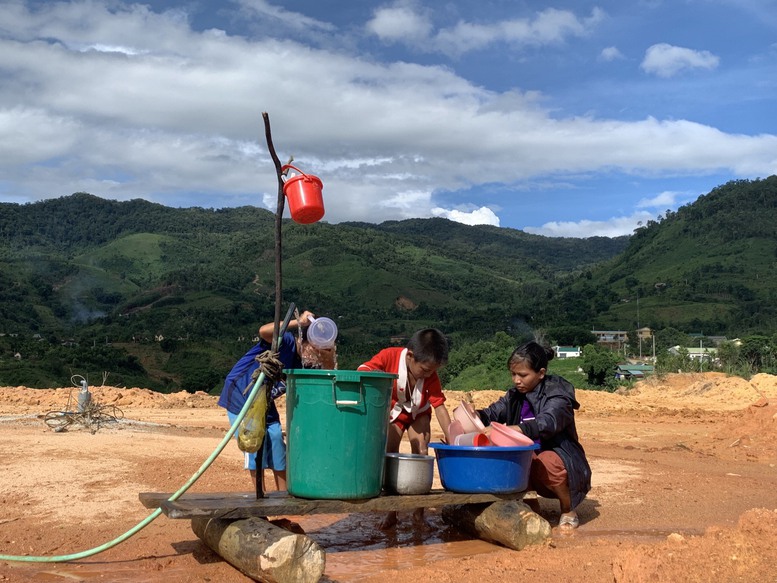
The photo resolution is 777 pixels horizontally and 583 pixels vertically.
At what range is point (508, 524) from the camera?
4578 millimetres

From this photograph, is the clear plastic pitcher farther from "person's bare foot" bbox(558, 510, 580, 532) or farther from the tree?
the tree

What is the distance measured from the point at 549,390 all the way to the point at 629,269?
10384cm

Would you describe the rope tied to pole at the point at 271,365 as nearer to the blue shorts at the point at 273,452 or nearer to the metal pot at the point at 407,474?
the blue shorts at the point at 273,452

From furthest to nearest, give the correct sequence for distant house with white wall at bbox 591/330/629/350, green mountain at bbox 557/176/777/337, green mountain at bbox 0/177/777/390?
green mountain at bbox 557/176/777/337 → distant house with white wall at bbox 591/330/629/350 → green mountain at bbox 0/177/777/390

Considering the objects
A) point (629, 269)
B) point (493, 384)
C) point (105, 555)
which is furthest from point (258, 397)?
point (629, 269)

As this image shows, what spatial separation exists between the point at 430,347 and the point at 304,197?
1377 millimetres

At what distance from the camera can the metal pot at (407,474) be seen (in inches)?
179

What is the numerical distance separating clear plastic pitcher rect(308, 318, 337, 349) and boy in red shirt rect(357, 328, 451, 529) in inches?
18.0

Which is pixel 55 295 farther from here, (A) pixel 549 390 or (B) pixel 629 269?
(A) pixel 549 390

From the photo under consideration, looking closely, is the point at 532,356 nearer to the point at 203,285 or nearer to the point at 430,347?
the point at 430,347

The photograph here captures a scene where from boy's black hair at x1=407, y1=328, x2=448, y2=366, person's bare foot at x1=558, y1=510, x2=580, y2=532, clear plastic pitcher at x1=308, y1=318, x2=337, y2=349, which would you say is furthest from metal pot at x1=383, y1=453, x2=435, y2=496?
person's bare foot at x1=558, y1=510, x2=580, y2=532

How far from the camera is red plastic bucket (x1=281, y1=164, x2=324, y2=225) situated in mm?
4098

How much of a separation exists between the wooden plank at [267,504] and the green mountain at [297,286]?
30845mm

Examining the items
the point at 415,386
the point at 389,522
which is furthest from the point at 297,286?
the point at 415,386
